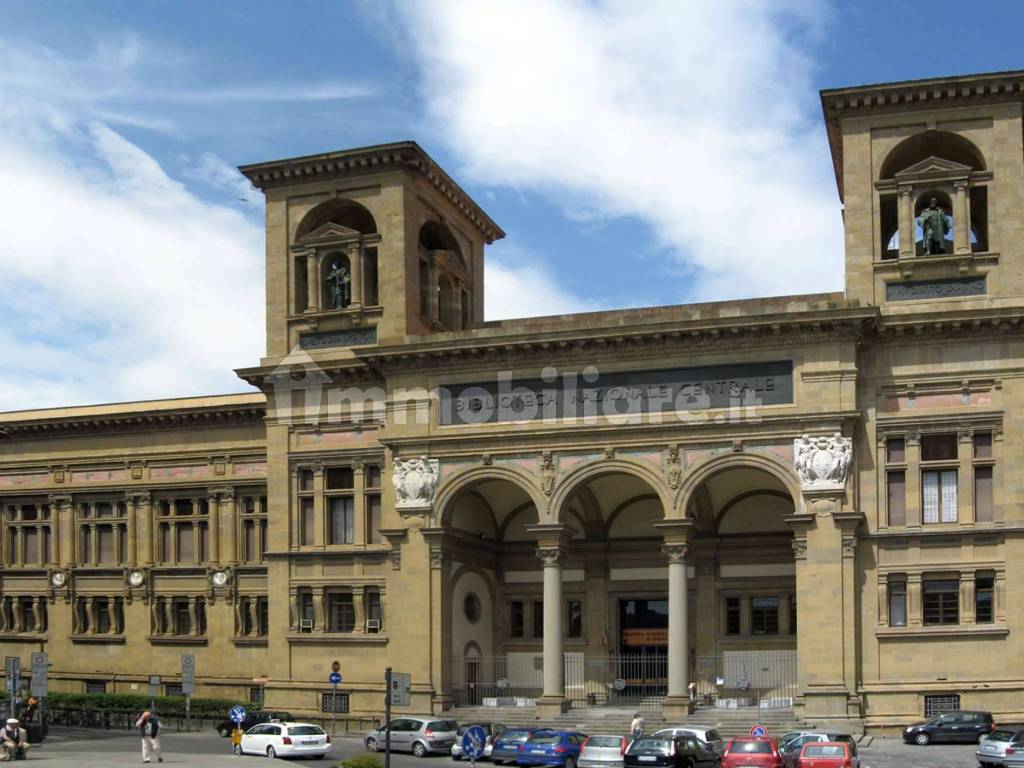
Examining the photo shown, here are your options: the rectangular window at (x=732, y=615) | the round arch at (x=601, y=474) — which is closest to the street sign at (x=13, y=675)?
the round arch at (x=601, y=474)

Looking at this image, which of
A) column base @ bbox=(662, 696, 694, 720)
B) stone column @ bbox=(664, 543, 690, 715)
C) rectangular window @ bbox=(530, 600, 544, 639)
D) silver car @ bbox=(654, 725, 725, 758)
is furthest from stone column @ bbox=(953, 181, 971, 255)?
rectangular window @ bbox=(530, 600, 544, 639)

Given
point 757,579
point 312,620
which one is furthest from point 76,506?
point 757,579

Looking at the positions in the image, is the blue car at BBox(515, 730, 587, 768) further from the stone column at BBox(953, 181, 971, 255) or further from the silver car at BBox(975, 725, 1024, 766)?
the stone column at BBox(953, 181, 971, 255)

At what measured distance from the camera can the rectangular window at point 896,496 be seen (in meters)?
51.3

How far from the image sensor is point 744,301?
56.7m

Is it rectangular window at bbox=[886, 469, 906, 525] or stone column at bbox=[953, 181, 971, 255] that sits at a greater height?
stone column at bbox=[953, 181, 971, 255]

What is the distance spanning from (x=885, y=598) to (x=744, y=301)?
12.2 metres

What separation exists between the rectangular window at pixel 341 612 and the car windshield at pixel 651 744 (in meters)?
18.7

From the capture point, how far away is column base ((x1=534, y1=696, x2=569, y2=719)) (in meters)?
53.2

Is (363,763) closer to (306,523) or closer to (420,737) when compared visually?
(420,737)

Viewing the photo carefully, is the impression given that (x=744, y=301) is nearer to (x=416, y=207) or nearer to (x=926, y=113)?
(x=926, y=113)

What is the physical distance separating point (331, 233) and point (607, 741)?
82.2 ft

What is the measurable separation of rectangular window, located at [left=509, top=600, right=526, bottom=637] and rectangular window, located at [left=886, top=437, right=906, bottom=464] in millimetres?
16701

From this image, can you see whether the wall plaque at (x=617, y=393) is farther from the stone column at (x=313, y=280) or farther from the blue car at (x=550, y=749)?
the blue car at (x=550, y=749)
